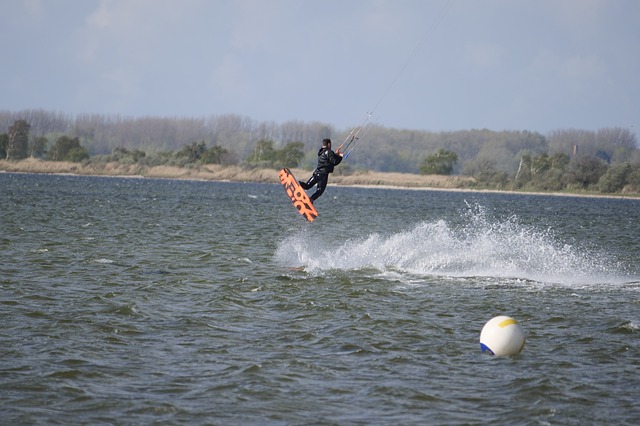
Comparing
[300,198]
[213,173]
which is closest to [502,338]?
[300,198]

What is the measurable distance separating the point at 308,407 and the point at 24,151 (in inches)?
6462

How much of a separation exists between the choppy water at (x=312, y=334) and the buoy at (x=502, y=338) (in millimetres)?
178

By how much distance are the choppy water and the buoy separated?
0.58 feet

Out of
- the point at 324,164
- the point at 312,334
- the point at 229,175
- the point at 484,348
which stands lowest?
the point at 229,175

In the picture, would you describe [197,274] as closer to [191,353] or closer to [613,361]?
[191,353]

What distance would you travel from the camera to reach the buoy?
12336mm

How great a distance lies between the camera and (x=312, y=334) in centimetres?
1366

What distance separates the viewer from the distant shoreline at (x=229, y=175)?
146 meters

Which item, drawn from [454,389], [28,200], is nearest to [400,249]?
[454,389]

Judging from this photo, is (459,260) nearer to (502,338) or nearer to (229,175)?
(502,338)

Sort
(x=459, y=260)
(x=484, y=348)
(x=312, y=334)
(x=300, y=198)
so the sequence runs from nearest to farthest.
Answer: (x=484, y=348), (x=312, y=334), (x=300, y=198), (x=459, y=260)

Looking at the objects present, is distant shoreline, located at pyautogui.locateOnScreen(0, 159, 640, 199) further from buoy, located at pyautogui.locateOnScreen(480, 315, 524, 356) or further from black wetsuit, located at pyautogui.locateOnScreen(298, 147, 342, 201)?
buoy, located at pyautogui.locateOnScreen(480, 315, 524, 356)

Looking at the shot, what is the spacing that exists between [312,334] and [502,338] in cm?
312

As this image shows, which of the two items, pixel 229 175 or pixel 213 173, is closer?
pixel 229 175
